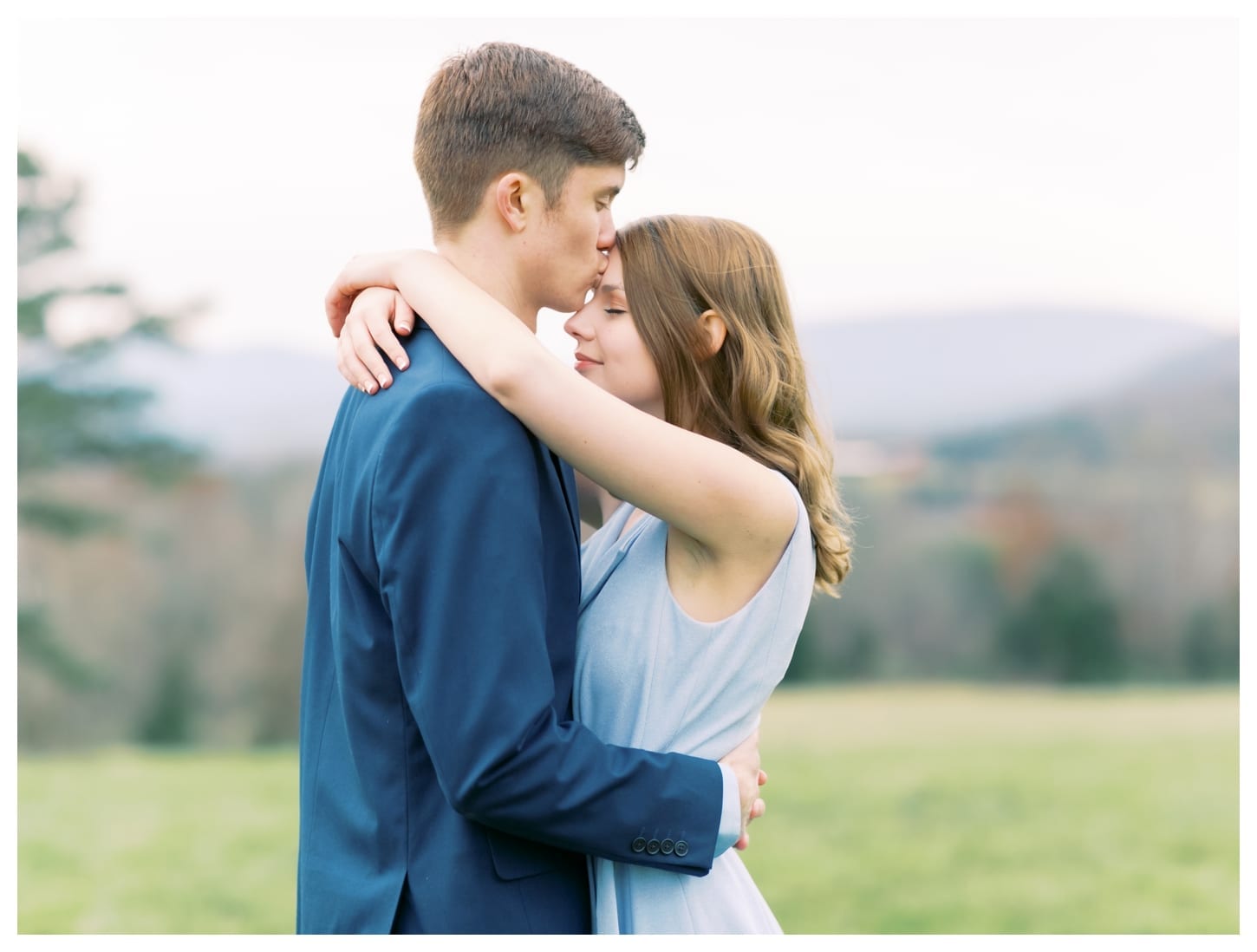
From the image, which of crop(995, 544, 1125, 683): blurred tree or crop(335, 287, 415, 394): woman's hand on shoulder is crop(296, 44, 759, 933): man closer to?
crop(335, 287, 415, 394): woman's hand on shoulder

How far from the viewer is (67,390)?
41.6ft

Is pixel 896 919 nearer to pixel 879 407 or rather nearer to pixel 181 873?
pixel 181 873

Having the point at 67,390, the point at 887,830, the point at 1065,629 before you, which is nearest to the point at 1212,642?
the point at 1065,629

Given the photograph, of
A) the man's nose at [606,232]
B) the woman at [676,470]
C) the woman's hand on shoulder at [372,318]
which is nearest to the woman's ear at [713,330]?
the woman at [676,470]

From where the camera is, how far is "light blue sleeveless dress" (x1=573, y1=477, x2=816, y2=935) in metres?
1.94

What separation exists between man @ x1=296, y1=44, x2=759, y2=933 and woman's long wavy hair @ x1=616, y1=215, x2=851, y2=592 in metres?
0.11

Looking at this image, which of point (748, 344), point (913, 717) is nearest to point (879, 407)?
point (913, 717)

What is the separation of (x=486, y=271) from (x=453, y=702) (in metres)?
0.75

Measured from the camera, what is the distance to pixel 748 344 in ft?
7.09

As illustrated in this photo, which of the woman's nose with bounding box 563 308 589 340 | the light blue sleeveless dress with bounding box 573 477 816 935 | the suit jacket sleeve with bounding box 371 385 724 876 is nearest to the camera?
the suit jacket sleeve with bounding box 371 385 724 876

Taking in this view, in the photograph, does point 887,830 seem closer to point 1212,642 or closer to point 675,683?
point 1212,642

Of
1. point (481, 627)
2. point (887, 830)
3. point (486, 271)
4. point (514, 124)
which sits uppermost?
point (514, 124)

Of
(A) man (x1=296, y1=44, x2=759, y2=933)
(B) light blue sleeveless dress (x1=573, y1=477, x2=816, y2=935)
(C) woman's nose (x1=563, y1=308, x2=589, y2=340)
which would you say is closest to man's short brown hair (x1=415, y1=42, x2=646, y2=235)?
(A) man (x1=296, y1=44, x2=759, y2=933)
